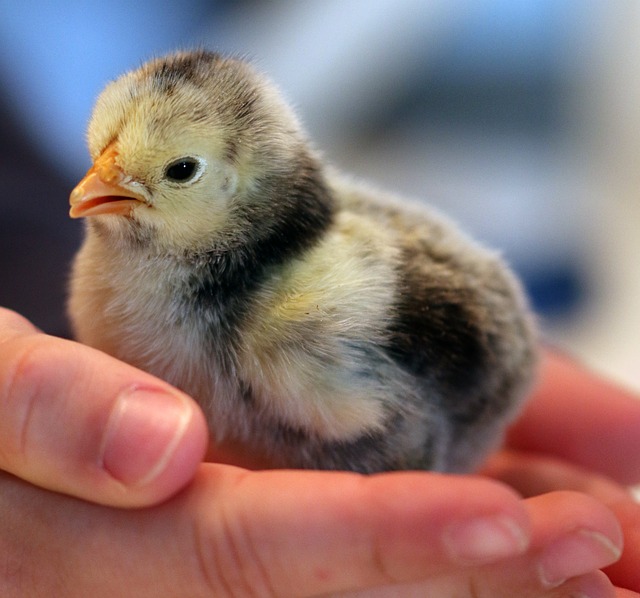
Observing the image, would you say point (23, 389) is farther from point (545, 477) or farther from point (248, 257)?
point (545, 477)

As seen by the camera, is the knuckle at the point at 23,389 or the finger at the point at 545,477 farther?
the finger at the point at 545,477

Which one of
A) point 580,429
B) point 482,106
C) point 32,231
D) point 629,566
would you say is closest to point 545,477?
point 580,429

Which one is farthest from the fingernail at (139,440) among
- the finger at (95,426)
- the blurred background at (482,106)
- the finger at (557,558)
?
the blurred background at (482,106)

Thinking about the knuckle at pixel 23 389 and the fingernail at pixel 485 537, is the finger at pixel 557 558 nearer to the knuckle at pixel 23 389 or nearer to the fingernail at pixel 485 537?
the fingernail at pixel 485 537

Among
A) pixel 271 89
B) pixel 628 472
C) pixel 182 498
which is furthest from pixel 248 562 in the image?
pixel 628 472

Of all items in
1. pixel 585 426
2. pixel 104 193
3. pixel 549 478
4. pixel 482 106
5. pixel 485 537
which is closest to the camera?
pixel 485 537

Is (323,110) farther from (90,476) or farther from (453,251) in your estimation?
(90,476)
